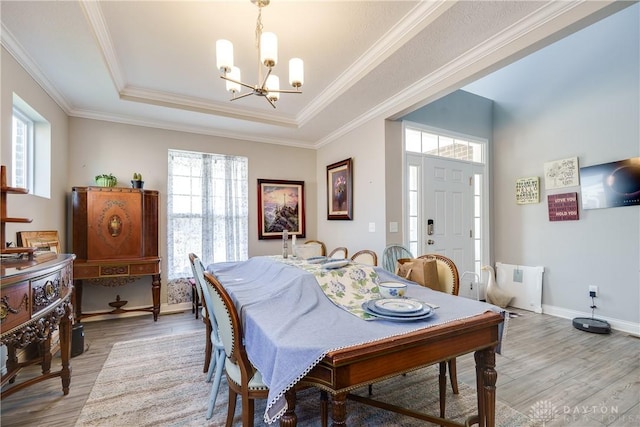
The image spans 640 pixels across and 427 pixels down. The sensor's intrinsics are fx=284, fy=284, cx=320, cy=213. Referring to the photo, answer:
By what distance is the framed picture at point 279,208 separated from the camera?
457 cm

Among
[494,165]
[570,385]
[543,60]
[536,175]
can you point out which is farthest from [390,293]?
[543,60]

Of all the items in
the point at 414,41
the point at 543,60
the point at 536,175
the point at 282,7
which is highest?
the point at 543,60

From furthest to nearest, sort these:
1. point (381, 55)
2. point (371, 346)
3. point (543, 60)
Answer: point (543, 60)
point (381, 55)
point (371, 346)

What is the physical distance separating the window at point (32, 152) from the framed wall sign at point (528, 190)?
5.87 metres

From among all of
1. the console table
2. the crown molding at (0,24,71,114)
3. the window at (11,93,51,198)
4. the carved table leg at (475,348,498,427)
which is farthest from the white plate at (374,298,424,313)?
the window at (11,93,51,198)

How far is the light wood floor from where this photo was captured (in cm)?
185

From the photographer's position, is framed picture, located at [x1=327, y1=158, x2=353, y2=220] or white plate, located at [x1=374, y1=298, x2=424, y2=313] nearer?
white plate, located at [x1=374, y1=298, x2=424, y2=313]

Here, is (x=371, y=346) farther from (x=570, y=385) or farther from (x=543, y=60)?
(x=543, y=60)

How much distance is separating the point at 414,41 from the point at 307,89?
1.37m

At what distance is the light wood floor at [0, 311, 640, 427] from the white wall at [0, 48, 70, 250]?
125cm

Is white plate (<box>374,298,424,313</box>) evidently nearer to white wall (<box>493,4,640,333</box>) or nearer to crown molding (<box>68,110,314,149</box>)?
white wall (<box>493,4,640,333</box>)

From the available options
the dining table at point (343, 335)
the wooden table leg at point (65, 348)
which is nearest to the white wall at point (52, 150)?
the wooden table leg at point (65, 348)

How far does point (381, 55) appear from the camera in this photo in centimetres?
249

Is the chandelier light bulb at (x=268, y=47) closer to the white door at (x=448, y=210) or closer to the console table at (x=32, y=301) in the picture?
the console table at (x=32, y=301)
